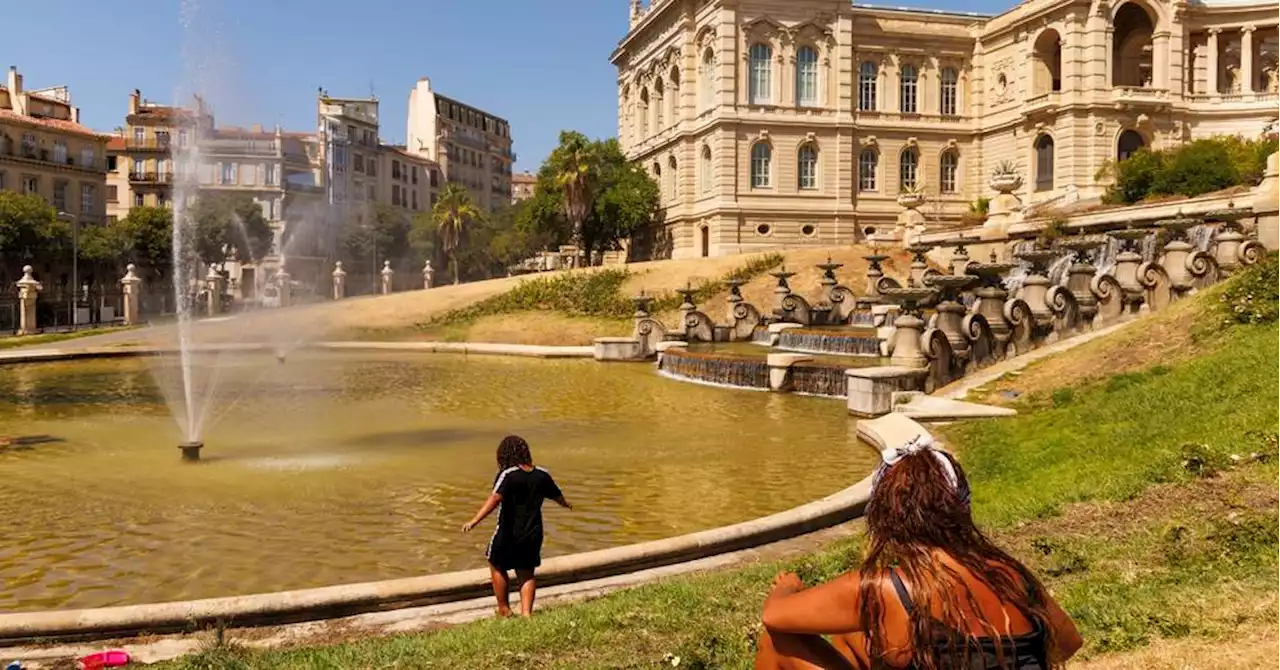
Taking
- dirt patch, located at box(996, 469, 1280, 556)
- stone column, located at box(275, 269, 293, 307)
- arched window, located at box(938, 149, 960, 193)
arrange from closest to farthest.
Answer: dirt patch, located at box(996, 469, 1280, 556) < stone column, located at box(275, 269, 293, 307) < arched window, located at box(938, 149, 960, 193)

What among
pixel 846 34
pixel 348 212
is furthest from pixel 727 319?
pixel 348 212

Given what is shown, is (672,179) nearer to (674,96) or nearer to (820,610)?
(674,96)

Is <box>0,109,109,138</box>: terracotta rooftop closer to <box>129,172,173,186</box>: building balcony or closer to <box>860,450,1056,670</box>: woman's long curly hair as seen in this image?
<box>129,172,173,186</box>: building balcony

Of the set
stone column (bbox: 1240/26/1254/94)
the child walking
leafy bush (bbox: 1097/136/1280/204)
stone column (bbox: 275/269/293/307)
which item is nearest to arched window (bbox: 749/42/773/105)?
leafy bush (bbox: 1097/136/1280/204)

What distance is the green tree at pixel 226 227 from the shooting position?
7550 cm

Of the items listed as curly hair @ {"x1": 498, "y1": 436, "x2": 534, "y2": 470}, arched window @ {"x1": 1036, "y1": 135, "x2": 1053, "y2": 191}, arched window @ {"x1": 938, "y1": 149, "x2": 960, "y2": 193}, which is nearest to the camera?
curly hair @ {"x1": 498, "y1": 436, "x2": 534, "y2": 470}

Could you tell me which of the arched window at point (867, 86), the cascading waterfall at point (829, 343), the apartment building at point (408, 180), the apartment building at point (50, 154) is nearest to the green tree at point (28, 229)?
the apartment building at point (50, 154)

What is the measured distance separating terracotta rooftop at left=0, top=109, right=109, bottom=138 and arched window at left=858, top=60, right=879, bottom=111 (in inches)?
2412

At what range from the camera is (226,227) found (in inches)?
3120

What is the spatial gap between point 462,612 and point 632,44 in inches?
2872

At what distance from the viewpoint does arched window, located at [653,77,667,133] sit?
71062mm

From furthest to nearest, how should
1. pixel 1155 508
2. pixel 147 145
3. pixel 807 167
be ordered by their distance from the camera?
pixel 147 145 → pixel 807 167 → pixel 1155 508

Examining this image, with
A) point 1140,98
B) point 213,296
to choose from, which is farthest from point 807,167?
point 213,296

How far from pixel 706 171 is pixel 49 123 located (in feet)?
174
